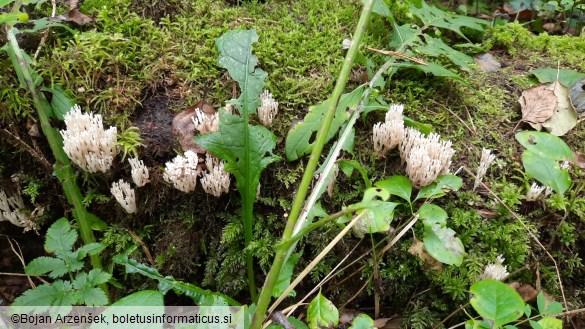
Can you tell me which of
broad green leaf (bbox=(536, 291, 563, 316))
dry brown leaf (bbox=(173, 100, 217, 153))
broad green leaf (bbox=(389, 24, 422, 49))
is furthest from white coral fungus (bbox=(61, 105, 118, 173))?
broad green leaf (bbox=(536, 291, 563, 316))

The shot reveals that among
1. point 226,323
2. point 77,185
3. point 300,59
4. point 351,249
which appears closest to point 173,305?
point 226,323

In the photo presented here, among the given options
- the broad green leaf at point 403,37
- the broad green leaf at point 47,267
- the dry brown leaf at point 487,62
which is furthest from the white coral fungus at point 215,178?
the dry brown leaf at point 487,62

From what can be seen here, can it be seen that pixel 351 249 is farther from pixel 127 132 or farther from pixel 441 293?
pixel 127 132

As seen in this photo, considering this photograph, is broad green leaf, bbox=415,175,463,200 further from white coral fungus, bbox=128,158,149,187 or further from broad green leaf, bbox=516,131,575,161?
white coral fungus, bbox=128,158,149,187

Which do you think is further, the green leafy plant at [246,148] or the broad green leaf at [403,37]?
the broad green leaf at [403,37]

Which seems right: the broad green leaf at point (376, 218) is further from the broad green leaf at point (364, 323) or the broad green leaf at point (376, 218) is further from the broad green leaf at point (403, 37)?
the broad green leaf at point (403, 37)

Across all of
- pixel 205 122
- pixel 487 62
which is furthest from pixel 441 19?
pixel 205 122
